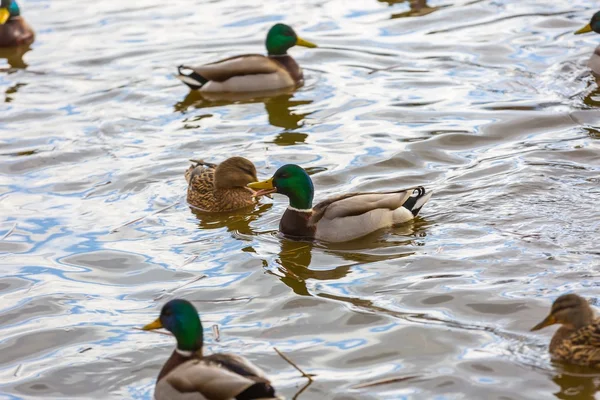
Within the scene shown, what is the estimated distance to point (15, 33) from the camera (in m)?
16.3

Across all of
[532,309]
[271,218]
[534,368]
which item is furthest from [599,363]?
[271,218]

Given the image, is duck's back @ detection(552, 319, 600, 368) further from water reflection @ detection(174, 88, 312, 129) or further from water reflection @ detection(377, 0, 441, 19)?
water reflection @ detection(377, 0, 441, 19)

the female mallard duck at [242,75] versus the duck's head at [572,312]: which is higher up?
the female mallard duck at [242,75]

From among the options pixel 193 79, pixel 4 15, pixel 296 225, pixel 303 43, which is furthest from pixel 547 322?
pixel 4 15

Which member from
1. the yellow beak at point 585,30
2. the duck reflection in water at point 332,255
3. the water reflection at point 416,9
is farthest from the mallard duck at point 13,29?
the duck reflection in water at point 332,255

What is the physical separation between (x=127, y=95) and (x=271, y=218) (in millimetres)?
4451

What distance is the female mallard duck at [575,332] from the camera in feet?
20.8

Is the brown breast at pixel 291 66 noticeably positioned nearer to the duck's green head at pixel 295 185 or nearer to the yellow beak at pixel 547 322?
the duck's green head at pixel 295 185

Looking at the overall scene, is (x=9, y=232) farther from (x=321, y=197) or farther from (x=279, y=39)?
(x=279, y=39)

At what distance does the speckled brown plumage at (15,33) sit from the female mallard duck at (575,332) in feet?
38.3

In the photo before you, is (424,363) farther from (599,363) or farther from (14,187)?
(14,187)

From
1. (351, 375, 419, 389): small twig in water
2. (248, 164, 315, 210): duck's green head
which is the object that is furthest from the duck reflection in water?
(351, 375, 419, 389): small twig in water

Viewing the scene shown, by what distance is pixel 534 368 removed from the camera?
21.1ft

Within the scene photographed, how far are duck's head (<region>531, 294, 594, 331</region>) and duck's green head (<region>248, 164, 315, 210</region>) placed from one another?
120 inches
